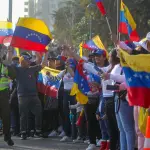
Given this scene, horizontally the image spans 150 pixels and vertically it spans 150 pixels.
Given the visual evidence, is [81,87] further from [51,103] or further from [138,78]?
[138,78]

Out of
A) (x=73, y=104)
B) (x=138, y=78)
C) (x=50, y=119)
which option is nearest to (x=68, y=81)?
(x=73, y=104)

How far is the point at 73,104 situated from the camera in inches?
474

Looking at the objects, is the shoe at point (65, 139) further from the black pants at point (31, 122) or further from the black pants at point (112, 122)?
the black pants at point (112, 122)

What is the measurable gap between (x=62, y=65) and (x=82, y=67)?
9.96 ft

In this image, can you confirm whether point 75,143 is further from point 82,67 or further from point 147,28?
point 147,28

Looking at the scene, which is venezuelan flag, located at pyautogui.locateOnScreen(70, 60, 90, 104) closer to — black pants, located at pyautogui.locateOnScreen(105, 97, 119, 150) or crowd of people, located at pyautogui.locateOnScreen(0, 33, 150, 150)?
crowd of people, located at pyautogui.locateOnScreen(0, 33, 150, 150)

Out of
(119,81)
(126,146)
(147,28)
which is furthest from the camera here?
(147,28)

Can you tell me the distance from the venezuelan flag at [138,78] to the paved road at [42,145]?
3.91 metres

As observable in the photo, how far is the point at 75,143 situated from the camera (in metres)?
11.6

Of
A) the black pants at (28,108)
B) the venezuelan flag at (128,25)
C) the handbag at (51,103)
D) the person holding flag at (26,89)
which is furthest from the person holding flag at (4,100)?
the venezuelan flag at (128,25)

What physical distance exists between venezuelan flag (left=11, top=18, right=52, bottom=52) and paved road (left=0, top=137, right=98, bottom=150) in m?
1.89

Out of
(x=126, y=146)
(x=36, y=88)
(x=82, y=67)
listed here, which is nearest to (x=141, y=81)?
(x=126, y=146)

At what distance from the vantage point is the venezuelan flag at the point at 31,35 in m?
11.2

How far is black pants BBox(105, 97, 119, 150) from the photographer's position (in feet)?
29.5
